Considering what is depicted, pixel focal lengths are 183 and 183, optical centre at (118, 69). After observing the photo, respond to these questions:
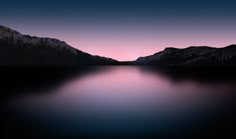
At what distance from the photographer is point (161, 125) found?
2464 centimetres

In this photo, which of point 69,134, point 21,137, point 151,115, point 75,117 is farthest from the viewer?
point 151,115

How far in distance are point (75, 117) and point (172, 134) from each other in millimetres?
14502

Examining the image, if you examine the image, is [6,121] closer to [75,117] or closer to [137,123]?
[75,117]

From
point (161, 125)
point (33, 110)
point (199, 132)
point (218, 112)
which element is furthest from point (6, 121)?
point (218, 112)

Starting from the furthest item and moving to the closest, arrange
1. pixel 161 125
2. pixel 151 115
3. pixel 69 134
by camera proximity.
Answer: pixel 151 115
pixel 161 125
pixel 69 134

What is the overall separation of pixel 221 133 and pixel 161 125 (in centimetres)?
706

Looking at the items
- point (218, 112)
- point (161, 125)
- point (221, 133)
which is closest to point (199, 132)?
point (221, 133)

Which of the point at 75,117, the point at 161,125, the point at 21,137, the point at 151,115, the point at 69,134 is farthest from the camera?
the point at 151,115

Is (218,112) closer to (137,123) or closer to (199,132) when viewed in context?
(199,132)

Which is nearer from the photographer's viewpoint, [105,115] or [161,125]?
[161,125]

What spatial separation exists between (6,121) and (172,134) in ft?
71.4

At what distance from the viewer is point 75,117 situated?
2795 cm

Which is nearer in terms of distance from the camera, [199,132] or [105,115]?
[199,132]

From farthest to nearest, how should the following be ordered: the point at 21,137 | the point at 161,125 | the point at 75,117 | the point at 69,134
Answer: the point at 75,117 < the point at 161,125 < the point at 69,134 < the point at 21,137
